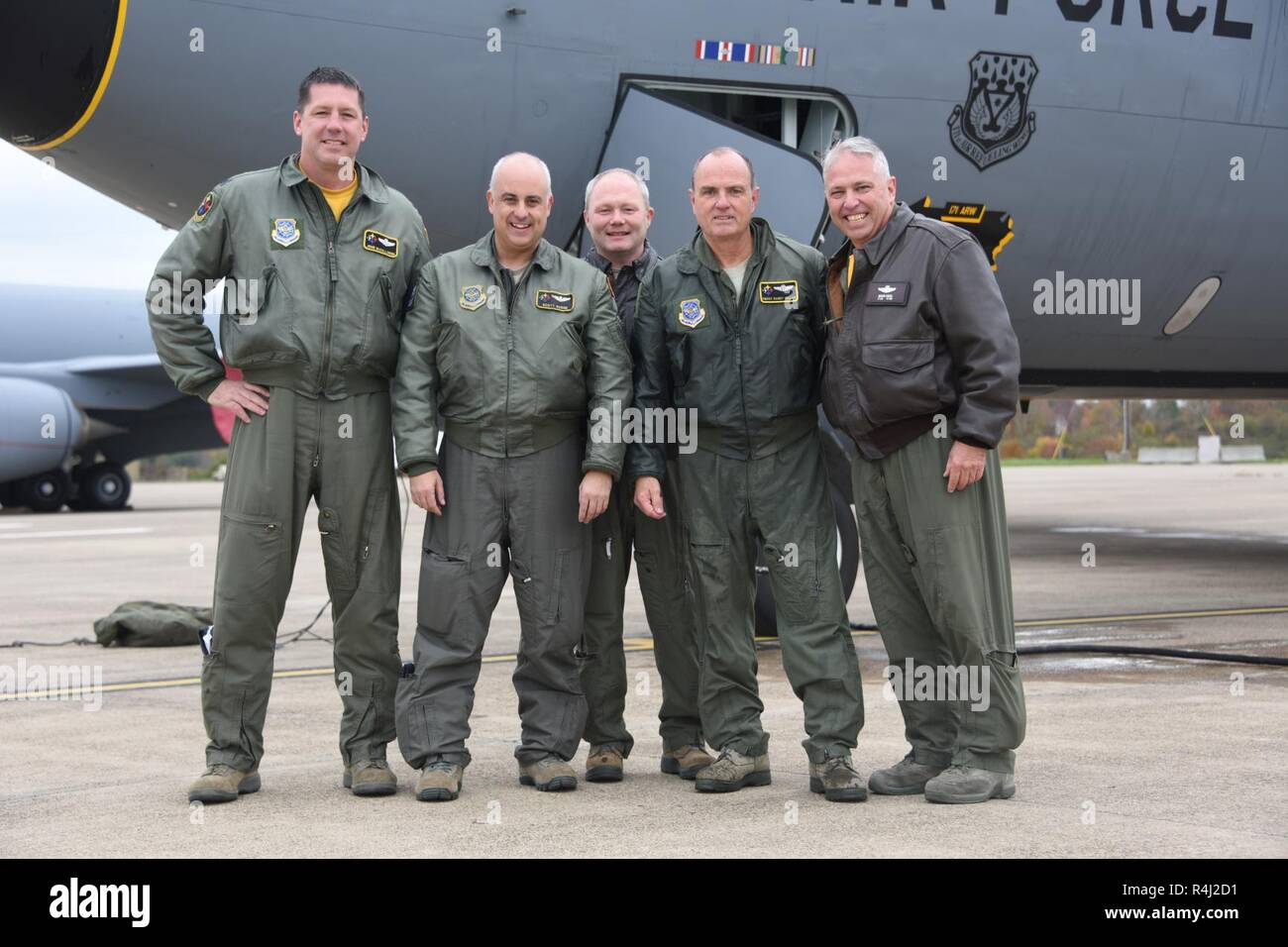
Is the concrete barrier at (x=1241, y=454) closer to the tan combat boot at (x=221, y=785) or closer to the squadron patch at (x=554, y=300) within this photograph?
the squadron patch at (x=554, y=300)

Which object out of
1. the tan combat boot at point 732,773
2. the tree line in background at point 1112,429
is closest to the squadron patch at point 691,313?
the tan combat boot at point 732,773

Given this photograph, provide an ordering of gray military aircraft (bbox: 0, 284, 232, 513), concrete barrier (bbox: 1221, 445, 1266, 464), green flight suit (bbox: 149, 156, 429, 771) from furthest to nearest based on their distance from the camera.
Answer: concrete barrier (bbox: 1221, 445, 1266, 464)
gray military aircraft (bbox: 0, 284, 232, 513)
green flight suit (bbox: 149, 156, 429, 771)

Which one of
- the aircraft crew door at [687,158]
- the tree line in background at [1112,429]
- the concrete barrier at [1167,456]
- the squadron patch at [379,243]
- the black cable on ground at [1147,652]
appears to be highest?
the aircraft crew door at [687,158]

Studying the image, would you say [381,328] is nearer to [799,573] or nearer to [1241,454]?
[799,573]

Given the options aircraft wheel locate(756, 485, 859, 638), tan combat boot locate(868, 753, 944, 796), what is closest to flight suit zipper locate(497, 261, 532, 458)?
tan combat boot locate(868, 753, 944, 796)

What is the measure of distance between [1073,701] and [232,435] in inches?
150

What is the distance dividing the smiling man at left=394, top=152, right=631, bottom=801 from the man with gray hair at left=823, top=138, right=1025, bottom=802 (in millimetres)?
857

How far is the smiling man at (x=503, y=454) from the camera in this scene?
4801mm

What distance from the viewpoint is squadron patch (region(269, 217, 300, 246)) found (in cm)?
480

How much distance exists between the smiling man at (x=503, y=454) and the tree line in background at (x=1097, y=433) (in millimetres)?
55800

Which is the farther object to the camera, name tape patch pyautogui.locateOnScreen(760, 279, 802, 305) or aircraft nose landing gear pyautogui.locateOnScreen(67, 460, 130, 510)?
aircraft nose landing gear pyautogui.locateOnScreen(67, 460, 130, 510)

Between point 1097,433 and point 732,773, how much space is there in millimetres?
67713

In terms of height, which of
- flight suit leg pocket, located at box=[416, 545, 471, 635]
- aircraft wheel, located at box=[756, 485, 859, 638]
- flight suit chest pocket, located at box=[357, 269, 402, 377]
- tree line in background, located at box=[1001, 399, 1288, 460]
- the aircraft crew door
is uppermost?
the aircraft crew door

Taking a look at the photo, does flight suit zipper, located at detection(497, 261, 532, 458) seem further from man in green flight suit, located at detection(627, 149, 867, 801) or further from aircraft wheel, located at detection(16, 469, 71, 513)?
aircraft wheel, located at detection(16, 469, 71, 513)
